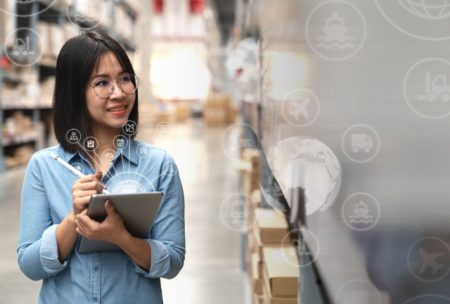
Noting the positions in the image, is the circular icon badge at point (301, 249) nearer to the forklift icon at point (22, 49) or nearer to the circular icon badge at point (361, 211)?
the circular icon badge at point (361, 211)

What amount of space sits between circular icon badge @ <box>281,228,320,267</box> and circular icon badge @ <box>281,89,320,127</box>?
26 centimetres

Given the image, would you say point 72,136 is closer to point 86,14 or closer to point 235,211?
point 86,14

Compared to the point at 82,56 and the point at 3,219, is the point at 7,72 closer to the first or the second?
the point at 3,219

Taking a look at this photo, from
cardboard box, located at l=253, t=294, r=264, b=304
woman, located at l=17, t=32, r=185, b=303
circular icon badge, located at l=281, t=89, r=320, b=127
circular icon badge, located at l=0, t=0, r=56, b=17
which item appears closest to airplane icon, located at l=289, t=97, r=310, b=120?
circular icon badge, located at l=281, t=89, r=320, b=127

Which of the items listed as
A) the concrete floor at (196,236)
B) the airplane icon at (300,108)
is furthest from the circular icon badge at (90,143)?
the airplane icon at (300,108)

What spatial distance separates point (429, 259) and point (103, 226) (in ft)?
1.75

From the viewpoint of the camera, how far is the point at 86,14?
1805 mm

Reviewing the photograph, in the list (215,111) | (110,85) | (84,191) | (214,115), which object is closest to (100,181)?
(84,191)

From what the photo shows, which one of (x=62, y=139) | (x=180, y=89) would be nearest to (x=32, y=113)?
(x=180, y=89)

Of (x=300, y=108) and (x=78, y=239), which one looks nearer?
(x=78, y=239)

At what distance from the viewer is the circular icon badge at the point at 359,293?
107 centimetres

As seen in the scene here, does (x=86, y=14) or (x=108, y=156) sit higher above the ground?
(x=86, y=14)

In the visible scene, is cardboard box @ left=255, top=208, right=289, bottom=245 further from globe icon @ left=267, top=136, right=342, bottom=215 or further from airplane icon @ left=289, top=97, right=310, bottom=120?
airplane icon @ left=289, top=97, right=310, bottom=120

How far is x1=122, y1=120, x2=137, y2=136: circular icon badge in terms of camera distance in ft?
4.17
